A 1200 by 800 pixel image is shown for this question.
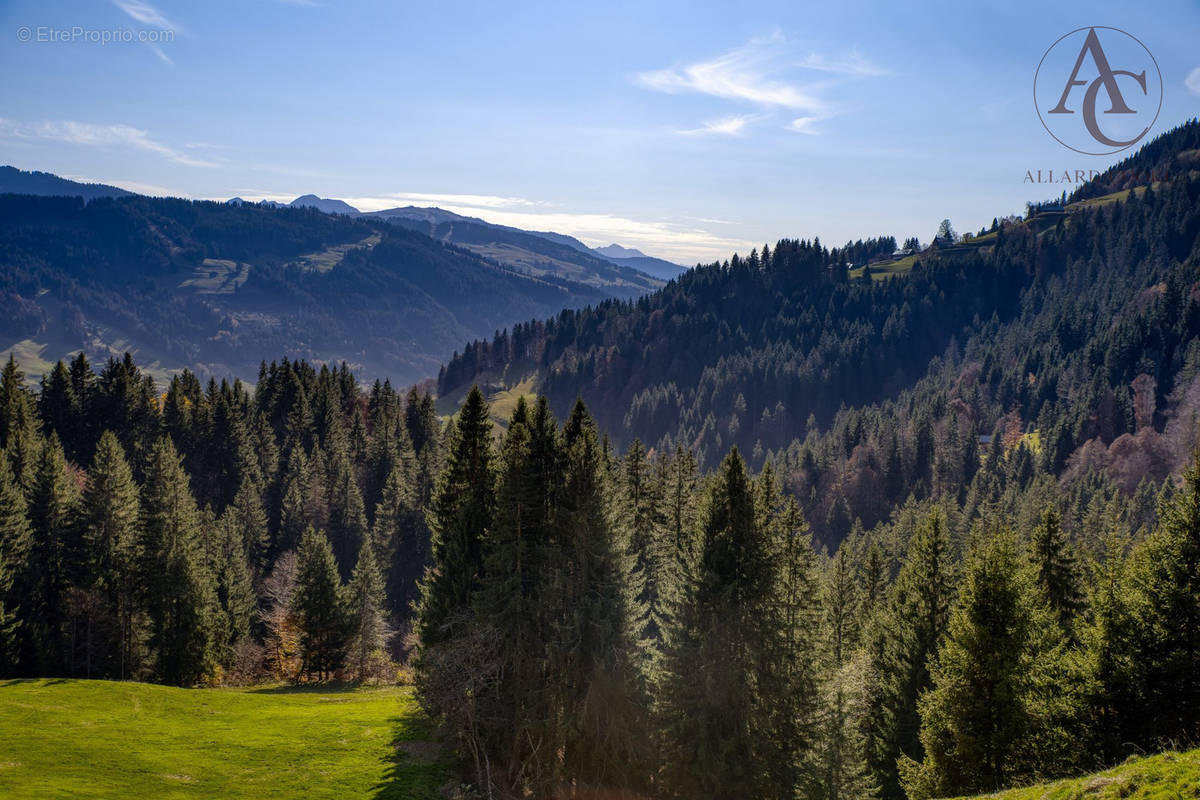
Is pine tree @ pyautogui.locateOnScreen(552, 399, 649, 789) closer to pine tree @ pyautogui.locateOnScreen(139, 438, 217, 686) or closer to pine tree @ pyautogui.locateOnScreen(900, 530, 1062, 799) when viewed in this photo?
pine tree @ pyautogui.locateOnScreen(900, 530, 1062, 799)

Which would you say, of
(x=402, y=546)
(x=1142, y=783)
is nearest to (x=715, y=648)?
(x=1142, y=783)

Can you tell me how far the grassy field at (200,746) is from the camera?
28484mm

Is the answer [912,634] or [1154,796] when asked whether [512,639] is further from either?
[1154,796]

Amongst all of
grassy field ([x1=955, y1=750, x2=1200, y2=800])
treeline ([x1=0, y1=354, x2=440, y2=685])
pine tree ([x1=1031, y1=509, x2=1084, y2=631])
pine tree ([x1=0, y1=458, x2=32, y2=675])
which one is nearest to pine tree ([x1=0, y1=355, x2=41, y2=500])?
treeline ([x1=0, y1=354, x2=440, y2=685])

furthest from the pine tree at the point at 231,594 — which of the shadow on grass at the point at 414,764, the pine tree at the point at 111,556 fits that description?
the shadow on grass at the point at 414,764

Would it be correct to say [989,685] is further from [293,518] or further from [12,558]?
[293,518]

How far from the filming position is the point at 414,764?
108 feet

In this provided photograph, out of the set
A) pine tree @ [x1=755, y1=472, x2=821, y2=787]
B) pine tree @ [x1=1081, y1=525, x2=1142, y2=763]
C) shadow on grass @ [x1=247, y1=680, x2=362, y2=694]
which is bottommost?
shadow on grass @ [x1=247, y1=680, x2=362, y2=694]

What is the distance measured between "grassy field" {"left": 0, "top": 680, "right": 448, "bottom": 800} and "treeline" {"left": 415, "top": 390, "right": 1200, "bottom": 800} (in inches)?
144

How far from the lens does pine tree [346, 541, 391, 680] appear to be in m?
58.2

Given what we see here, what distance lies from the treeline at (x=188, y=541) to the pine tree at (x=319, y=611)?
0.38 feet

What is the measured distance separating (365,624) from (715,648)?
3669 centimetres

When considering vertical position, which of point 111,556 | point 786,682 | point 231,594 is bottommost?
point 231,594

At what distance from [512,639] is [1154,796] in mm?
24678
